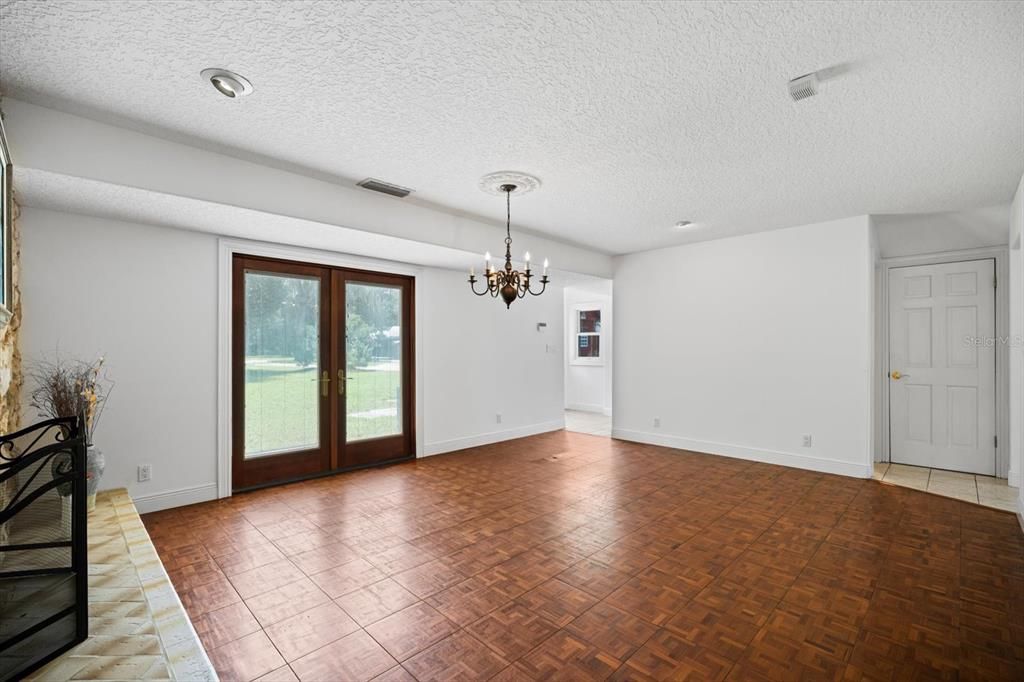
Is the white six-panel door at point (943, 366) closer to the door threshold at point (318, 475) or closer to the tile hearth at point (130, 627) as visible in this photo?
the door threshold at point (318, 475)

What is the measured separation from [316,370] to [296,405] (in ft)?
1.26

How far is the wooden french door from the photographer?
4.28 metres

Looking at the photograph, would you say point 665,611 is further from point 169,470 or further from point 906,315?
point 906,315

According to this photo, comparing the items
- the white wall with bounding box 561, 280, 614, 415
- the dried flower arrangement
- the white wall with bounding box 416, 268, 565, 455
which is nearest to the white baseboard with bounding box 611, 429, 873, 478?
the white wall with bounding box 416, 268, 565, 455

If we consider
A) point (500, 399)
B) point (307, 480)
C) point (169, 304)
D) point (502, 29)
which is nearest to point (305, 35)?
point (502, 29)

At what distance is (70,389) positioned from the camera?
314cm

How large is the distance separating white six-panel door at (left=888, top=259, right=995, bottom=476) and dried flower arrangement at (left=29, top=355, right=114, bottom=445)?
285 inches

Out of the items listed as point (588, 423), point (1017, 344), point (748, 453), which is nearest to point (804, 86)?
point (1017, 344)

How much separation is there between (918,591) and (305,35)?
3.92 meters

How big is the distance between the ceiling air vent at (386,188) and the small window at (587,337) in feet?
18.7

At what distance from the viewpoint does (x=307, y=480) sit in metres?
4.61

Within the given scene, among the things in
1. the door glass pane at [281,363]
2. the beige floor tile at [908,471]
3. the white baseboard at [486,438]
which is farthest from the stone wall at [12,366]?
the beige floor tile at [908,471]

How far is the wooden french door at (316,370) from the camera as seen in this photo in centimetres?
428

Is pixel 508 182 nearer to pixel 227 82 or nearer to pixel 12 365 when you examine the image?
pixel 227 82
